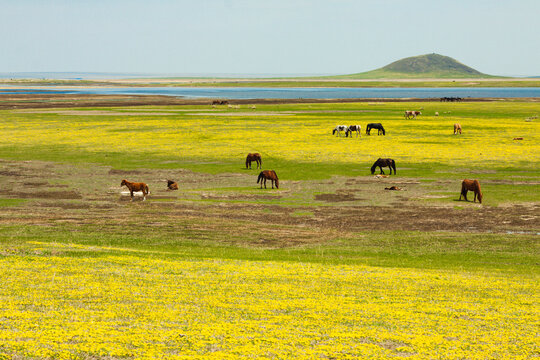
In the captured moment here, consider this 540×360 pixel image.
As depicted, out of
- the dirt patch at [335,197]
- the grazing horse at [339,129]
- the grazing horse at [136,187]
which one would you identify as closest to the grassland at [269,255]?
the dirt patch at [335,197]

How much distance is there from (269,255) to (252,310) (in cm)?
913

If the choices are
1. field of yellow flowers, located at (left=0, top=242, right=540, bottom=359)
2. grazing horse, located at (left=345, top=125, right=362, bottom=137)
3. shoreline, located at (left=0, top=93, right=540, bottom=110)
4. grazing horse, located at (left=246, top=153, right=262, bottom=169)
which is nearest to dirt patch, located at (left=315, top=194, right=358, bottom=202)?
grazing horse, located at (left=246, top=153, right=262, bottom=169)

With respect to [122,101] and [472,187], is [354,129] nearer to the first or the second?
[472,187]

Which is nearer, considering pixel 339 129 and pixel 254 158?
pixel 254 158

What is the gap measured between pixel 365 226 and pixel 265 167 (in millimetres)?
21531

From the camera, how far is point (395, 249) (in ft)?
79.6

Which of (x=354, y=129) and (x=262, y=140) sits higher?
(x=354, y=129)

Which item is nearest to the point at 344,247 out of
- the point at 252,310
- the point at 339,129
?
the point at 252,310

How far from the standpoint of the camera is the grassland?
1138cm

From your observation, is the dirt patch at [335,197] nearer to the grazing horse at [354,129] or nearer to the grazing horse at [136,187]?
the grazing horse at [136,187]

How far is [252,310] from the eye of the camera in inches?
526

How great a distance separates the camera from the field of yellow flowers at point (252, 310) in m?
10.7

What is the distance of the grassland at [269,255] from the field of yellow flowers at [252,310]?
2.4 inches

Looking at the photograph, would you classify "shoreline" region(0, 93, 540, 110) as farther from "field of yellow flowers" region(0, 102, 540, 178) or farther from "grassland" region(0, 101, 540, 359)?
"grassland" region(0, 101, 540, 359)
